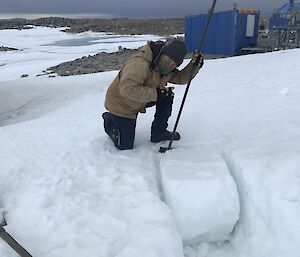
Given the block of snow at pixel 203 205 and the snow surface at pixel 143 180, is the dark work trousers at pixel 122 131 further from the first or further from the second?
the block of snow at pixel 203 205

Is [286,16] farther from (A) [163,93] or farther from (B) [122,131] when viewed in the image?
(B) [122,131]

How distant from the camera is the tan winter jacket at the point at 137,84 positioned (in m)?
3.52

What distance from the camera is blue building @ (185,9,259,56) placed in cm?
1427

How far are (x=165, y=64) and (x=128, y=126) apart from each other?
0.74 m

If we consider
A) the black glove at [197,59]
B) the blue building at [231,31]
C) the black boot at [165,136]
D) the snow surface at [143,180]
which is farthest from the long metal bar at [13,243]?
the blue building at [231,31]

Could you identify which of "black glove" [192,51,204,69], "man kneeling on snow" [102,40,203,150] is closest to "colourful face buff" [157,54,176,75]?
"man kneeling on snow" [102,40,203,150]

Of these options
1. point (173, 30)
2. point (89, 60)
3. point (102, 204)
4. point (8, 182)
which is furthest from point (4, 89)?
point (173, 30)

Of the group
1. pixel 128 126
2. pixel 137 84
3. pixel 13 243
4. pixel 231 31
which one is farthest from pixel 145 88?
pixel 231 31

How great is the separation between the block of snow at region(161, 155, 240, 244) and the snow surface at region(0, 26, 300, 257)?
3 cm

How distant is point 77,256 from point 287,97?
12.6 feet

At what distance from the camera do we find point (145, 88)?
3.54 meters

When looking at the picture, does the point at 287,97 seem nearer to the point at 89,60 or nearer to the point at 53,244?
the point at 53,244

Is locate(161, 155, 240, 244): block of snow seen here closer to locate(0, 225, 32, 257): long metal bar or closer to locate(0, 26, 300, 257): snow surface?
locate(0, 26, 300, 257): snow surface

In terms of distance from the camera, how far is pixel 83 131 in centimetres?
478
